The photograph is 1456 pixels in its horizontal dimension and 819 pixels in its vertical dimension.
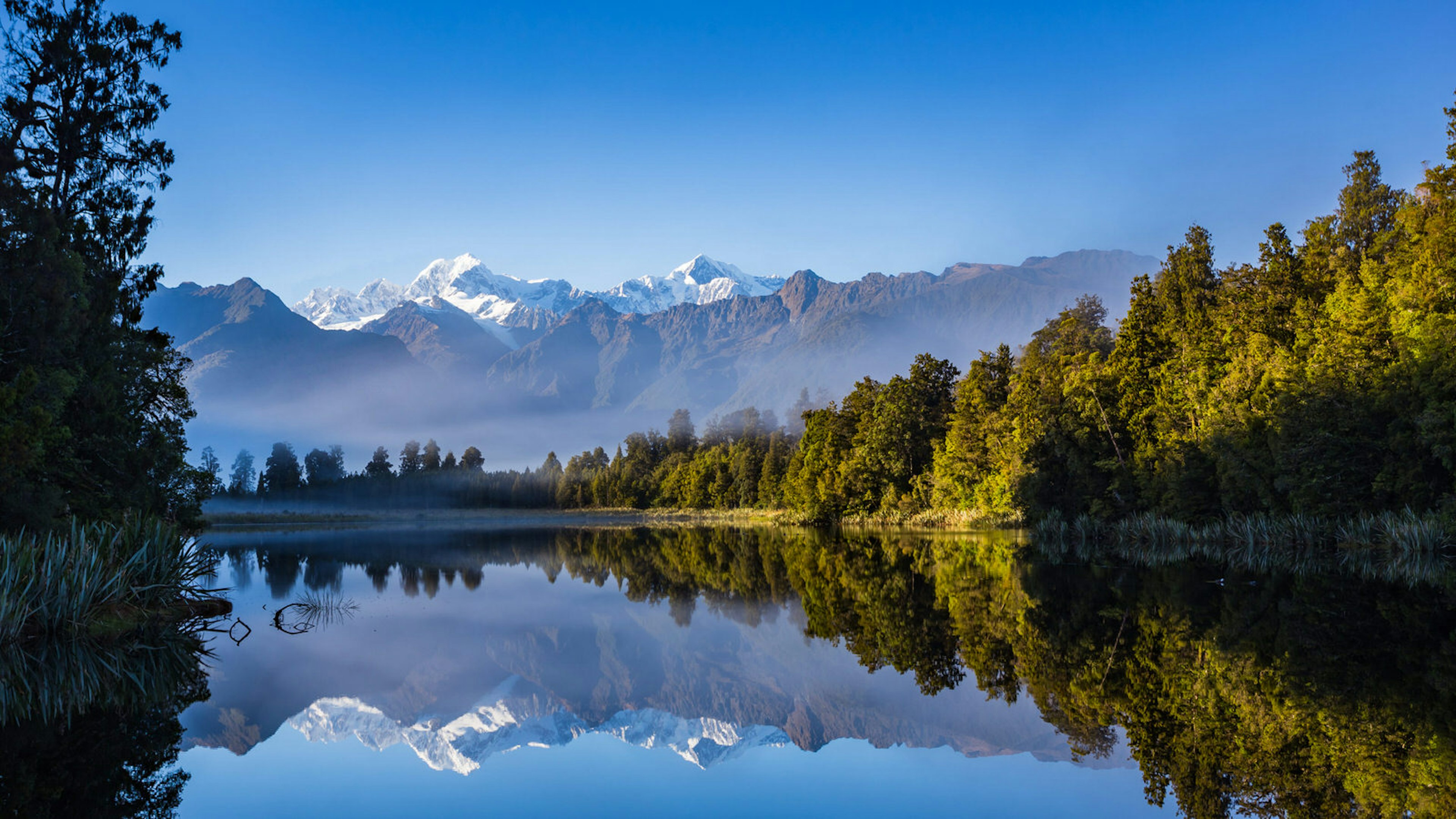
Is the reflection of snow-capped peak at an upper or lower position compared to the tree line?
lower

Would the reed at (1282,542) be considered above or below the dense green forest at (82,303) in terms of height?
below

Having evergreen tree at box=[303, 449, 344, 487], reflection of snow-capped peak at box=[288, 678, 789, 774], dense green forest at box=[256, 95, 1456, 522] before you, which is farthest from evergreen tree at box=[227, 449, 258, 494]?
reflection of snow-capped peak at box=[288, 678, 789, 774]

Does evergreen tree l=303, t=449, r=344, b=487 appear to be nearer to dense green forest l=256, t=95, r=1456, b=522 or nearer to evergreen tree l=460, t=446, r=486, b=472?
evergreen tree l=460, t=446, r=486, b=472

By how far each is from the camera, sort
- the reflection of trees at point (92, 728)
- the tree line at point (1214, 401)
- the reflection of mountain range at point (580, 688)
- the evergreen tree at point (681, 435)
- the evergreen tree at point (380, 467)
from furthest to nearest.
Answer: the evergreen tree at point (380, 467) < the evergreen tree at point (681, 435) < the tree line at point (1214, 401) < the reflection of mountain range at point (580, 688) < the reflection of trees at point (92, 728)

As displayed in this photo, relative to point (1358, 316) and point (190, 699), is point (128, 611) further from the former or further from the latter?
point (1358, 316)

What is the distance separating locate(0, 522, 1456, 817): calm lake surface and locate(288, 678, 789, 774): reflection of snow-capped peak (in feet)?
0.17

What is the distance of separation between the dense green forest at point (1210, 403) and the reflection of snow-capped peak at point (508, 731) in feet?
88.7

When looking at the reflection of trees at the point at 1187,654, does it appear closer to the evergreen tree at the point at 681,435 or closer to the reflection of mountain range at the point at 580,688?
the reflection of mountain range at the point at 580,688

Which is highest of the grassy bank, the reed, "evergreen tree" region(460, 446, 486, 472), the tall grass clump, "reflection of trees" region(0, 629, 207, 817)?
"evergreen tree" region(460, 446, 486, 472)

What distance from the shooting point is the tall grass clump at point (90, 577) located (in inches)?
458

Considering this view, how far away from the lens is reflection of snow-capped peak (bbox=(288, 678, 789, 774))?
28.3ft

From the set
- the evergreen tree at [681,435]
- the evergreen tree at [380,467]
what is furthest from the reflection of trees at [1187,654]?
the evergreen tree at [380,467]

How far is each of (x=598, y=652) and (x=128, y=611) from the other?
27.6ft

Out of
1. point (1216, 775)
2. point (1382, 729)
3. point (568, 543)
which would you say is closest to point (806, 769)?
point (1216, 775)
